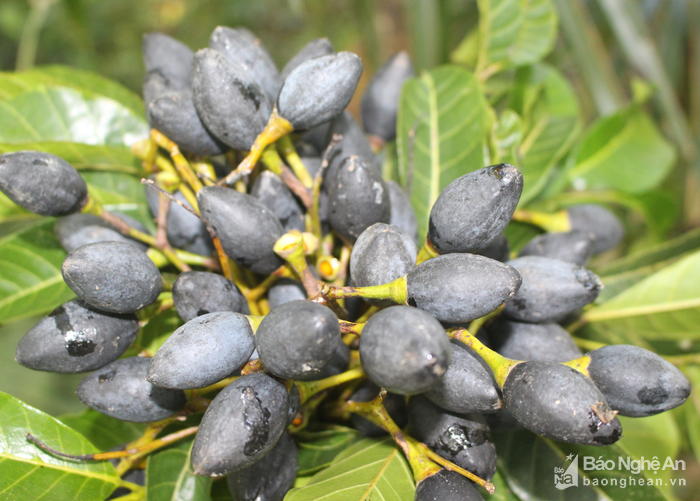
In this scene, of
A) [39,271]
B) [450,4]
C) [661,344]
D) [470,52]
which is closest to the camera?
[39,271]

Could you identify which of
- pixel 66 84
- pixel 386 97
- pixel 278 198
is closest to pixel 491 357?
pixel 278 198

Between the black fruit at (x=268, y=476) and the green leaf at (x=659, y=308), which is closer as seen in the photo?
the black fruit at (x=268, y=476)

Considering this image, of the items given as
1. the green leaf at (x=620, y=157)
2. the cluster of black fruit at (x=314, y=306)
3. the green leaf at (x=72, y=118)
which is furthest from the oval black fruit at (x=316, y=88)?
the green leaf at (x=620, y=157)

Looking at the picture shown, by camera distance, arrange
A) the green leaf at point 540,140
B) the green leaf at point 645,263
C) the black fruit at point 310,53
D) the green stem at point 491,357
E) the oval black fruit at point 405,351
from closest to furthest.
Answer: the oval black fruit at point 405,351, the green stem at point 491,357, the black fruit at point 310,53, the green leaf at point 540,140, the green leaf at point 645,263

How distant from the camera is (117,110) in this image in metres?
1.17

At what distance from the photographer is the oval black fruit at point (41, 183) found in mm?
837

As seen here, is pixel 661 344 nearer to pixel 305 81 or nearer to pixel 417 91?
pixel 417 91

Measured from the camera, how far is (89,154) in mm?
1069

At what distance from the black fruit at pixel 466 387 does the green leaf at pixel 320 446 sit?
22 cm

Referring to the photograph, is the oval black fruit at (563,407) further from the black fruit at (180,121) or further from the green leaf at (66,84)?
the green leaf at (66,84)

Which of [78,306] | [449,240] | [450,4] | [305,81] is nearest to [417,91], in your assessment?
[305,81]

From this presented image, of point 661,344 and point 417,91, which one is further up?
Answer: point 417,91

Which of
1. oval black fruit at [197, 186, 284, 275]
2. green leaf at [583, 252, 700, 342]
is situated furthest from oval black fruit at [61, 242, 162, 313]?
green leaf at [583, 252, 700, 342]

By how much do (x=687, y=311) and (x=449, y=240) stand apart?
2.27 ft
